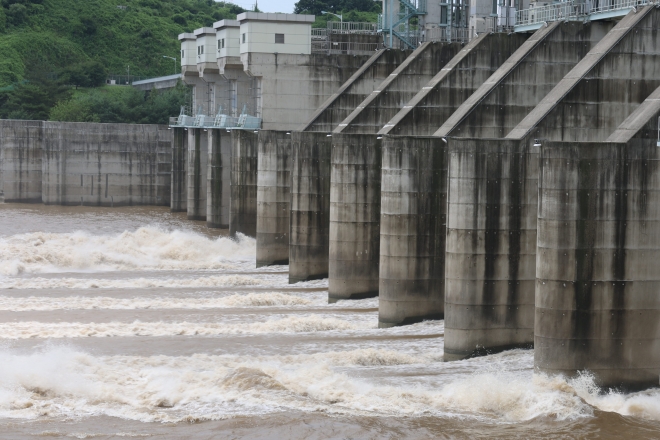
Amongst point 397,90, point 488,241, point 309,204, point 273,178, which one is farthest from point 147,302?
point 488,241

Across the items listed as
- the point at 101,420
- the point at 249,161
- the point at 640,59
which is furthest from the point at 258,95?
the point at 101,420

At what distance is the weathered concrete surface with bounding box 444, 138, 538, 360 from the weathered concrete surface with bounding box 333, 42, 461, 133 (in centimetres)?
1367

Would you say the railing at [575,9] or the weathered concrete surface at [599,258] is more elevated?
the railing at [575,9]

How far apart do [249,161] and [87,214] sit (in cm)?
1662

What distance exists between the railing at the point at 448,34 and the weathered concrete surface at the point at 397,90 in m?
4.79

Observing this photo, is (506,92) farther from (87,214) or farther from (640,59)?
(87,214)

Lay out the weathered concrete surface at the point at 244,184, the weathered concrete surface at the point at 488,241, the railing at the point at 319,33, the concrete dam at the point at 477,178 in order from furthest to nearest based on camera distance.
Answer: the railing at the point at 319,33 → the weathered concrete surface at the point at 244,184 → the weathered concrete surface at the point at 488,241 → the concrete dam at the point at 477,178

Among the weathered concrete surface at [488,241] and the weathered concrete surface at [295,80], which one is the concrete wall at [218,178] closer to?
the weathered concrete surface at [295,80]

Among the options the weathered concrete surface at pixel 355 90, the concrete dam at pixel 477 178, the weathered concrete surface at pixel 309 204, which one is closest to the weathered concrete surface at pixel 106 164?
the concrete dam at pixel 477 178

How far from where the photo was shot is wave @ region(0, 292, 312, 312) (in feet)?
119

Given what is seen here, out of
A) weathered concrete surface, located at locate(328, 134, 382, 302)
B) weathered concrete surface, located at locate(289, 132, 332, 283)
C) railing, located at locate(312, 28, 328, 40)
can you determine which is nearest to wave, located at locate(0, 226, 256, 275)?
weathered concrete surface, located at locate(289, 132, 332, 283)

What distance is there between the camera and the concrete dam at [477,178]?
77.6 ft

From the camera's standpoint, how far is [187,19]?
5002 inches

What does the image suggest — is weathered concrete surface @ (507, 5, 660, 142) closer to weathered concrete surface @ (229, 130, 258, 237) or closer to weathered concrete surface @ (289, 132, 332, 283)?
weathered concrete surface @ (289, 132, 332, 283)
